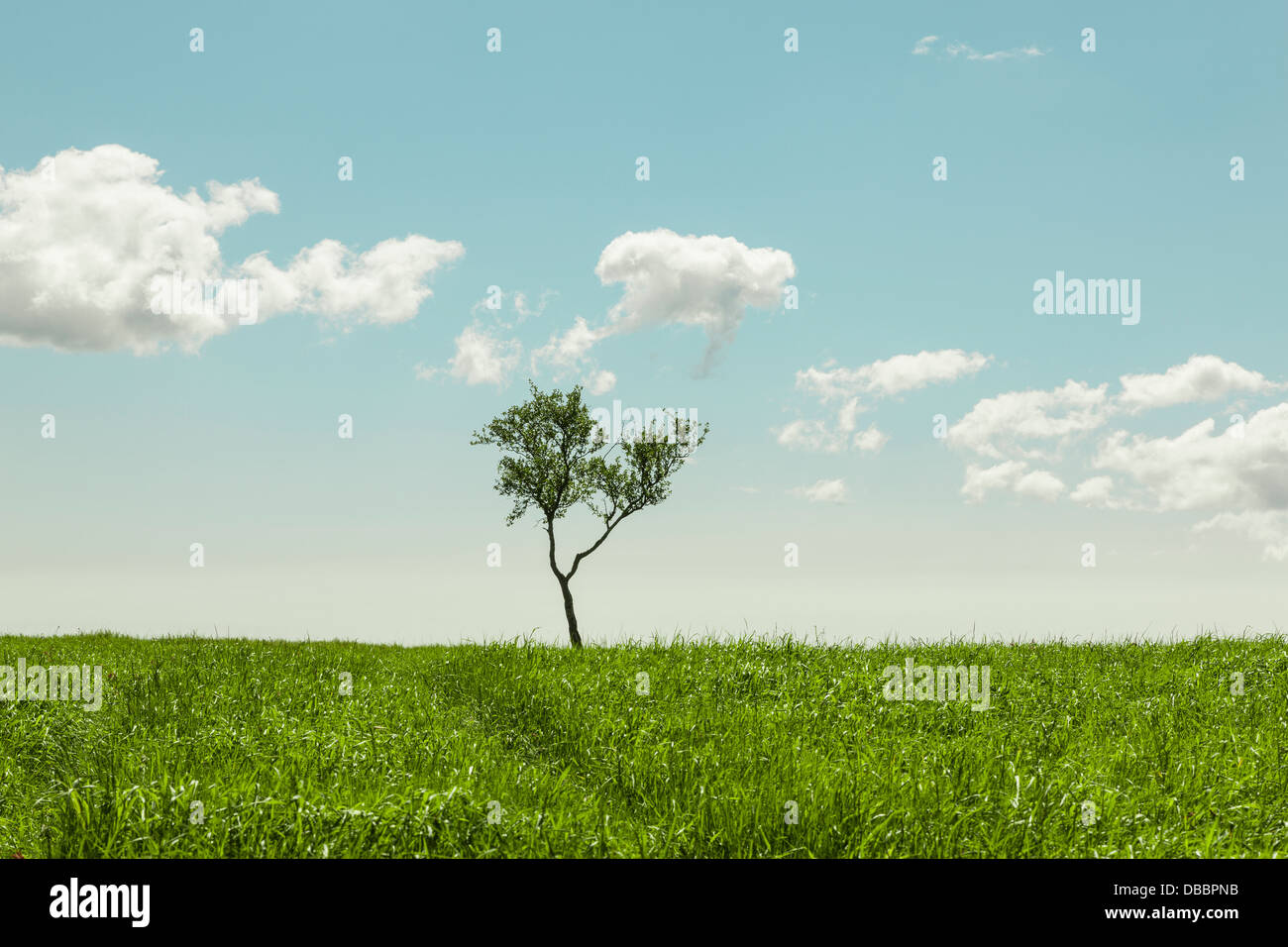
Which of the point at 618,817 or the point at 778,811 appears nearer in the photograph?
the point at 778,811

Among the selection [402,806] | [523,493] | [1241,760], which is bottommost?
[1241,760]

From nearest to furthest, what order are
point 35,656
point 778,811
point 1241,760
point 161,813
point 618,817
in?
point 161,813 → point 778,811 → point 618,817 → point 1241,760 → point 35,656

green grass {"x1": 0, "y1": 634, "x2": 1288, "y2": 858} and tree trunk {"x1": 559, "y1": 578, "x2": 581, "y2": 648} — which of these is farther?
tree trunk {"x1": 559, "y1": 578, "x2": 581, "y2": 648}

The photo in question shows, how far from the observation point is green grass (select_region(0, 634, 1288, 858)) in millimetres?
7629

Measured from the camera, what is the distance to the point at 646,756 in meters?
10.8

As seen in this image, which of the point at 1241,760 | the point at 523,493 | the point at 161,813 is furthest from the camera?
the point at 523,493

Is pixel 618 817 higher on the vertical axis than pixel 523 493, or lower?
lower

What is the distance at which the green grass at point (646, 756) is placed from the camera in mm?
7629

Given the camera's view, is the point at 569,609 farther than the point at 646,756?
Yes

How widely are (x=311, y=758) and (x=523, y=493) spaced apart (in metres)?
26.3

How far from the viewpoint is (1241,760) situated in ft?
37.3

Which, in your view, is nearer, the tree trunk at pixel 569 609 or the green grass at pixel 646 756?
the green grass at pixel 646 756
